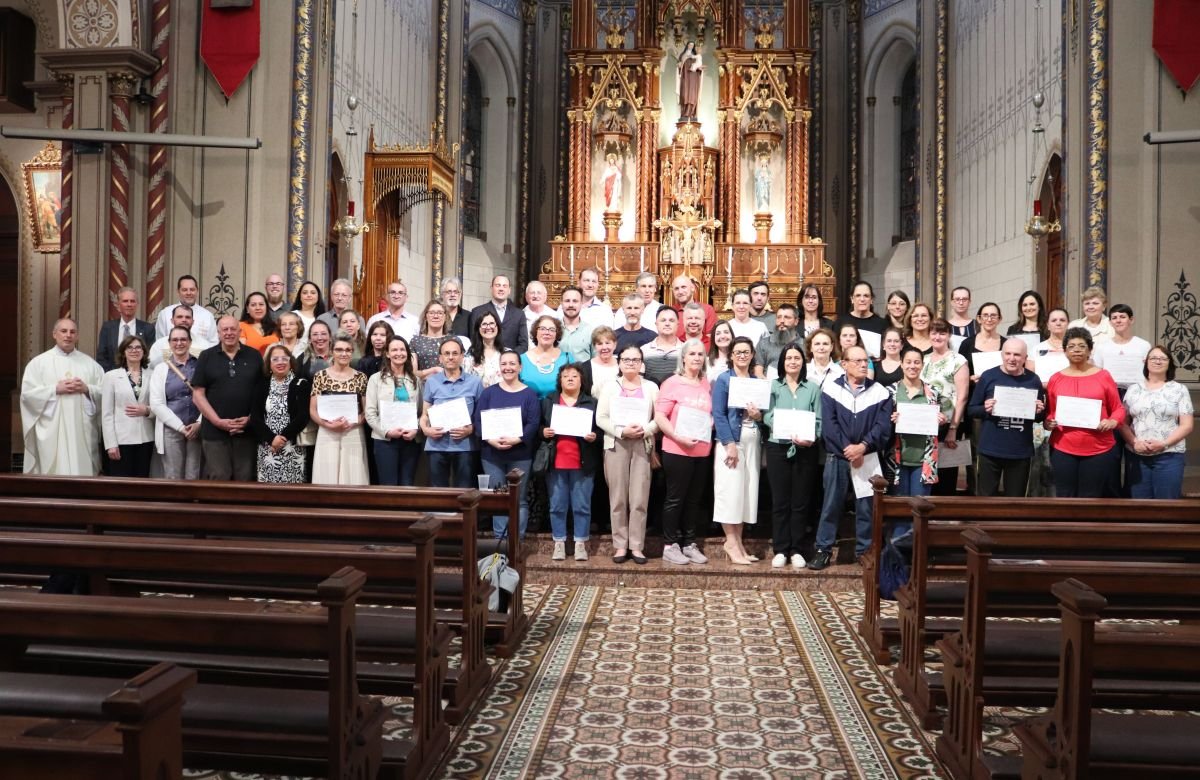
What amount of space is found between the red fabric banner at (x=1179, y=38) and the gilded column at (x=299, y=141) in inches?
281

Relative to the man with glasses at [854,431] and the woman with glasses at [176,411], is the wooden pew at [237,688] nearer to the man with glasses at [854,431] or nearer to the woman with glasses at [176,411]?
the man with glasses at [854,431]

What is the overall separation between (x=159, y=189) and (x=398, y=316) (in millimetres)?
2745

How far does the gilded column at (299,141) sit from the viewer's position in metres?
8.84

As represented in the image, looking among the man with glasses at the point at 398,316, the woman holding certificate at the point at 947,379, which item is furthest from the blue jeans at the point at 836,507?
the man with glasses at the point at 398,316

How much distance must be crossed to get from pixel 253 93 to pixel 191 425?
3.40m

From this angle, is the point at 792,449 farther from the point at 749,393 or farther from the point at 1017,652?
the point at 1017,652

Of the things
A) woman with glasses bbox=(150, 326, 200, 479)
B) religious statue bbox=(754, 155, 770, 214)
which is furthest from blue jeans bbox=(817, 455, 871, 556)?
religious statue bbox=(754, 155, 770, 214)

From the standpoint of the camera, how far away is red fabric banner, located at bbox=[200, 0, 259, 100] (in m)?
8.73

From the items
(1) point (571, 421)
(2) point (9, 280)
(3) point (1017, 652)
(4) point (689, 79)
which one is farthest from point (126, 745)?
(4) point (689, 79)

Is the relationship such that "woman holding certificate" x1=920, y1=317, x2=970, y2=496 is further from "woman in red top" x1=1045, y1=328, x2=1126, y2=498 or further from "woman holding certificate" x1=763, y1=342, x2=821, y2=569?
"woman holding certificate" x1=763, y1=342, x2=821, y2=569

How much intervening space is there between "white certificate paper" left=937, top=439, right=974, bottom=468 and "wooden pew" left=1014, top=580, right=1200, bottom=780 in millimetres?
4073

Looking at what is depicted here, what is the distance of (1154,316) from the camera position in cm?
854

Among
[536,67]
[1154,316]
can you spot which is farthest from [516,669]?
[536,67]

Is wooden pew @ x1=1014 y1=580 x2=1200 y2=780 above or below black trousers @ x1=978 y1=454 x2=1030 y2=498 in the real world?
below
